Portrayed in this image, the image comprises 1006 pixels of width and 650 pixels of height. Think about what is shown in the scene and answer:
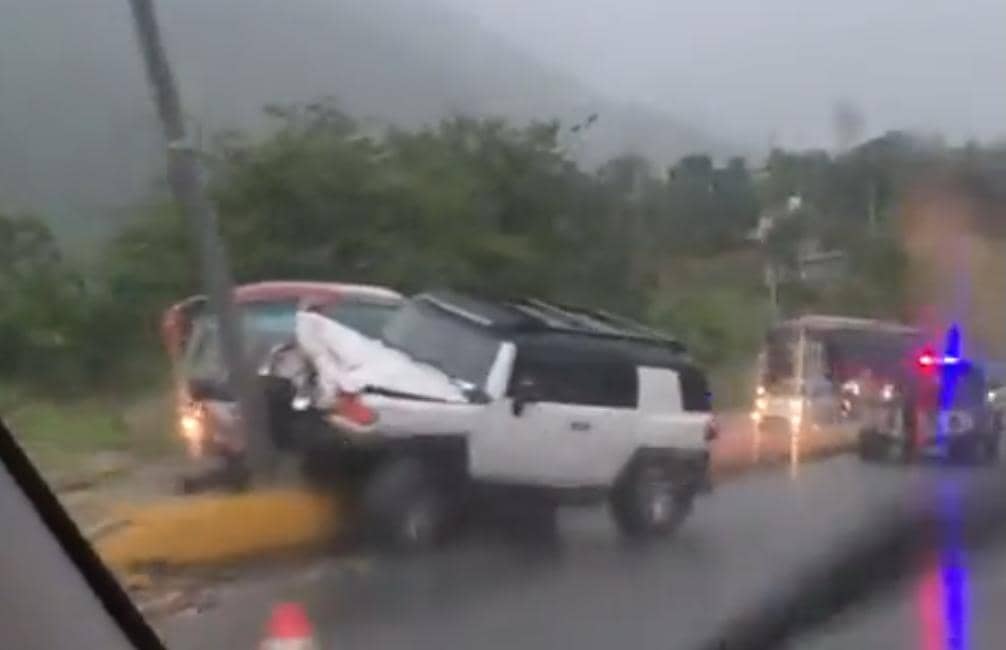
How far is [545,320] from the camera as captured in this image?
4.23 metres

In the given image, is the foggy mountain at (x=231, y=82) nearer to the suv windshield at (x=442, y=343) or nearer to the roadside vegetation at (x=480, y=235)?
the roadside vegetation at (x=480, y=235)

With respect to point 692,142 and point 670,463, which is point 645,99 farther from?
point 670,463

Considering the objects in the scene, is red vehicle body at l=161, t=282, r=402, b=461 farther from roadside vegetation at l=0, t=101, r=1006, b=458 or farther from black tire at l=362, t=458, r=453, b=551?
black tire at l=362, t=458, r=453, b=551

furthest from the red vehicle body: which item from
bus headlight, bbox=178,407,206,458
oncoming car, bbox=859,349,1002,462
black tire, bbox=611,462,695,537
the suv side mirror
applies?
oncoming car, bbox=859,349,1002,462

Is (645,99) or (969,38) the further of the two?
(645,99)

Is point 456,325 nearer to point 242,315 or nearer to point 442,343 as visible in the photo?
point 442,343

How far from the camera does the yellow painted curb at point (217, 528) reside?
13.9ft

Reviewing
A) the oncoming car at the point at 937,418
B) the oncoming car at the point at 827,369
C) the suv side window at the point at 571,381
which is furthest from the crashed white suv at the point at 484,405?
the oncoming car at the point at 937,418

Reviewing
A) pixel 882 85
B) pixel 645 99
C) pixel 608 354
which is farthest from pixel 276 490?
pixel 882 85

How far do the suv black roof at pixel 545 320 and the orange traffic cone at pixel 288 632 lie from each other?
1.63ft

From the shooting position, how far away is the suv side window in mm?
4184

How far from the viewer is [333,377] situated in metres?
4.20

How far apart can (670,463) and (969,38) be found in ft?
2.49

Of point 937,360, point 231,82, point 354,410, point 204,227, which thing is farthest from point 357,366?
point 937,360
